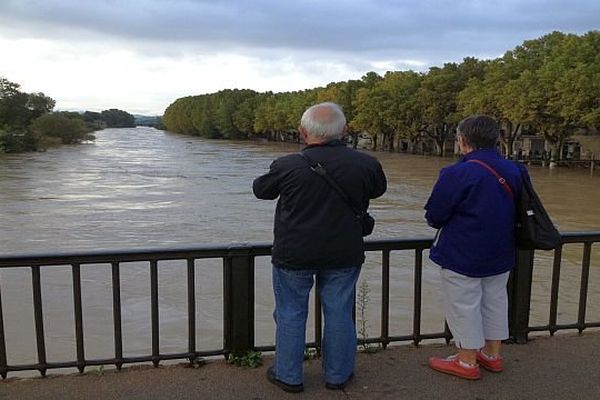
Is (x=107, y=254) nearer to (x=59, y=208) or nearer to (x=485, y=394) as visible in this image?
(x=485, y=394)

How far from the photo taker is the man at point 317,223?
3.35 meters

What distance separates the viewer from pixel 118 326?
13.4 feet

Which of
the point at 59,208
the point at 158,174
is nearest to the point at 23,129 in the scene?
the point at 158,174

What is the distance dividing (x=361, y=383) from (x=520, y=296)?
147cm

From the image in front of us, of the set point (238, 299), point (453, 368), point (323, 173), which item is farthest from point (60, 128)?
point (323, 173)

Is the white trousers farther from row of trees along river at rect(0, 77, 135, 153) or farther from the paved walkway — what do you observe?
row of trees along river at rect(0, 77, 135, 153)

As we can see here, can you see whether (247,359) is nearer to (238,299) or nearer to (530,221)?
(238,299)

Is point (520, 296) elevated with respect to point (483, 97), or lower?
lower

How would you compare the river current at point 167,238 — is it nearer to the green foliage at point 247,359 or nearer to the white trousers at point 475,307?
the green foliage at point 247,359

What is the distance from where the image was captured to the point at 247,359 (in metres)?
4.11

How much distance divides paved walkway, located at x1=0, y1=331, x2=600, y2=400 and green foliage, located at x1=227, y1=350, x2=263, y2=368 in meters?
0.06

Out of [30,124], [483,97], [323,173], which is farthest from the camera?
[30,124]

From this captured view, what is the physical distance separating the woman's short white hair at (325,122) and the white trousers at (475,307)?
1099 mm

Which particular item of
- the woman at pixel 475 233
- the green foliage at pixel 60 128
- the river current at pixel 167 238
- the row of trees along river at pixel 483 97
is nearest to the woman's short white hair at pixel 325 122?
the woman at pixel 475 233
